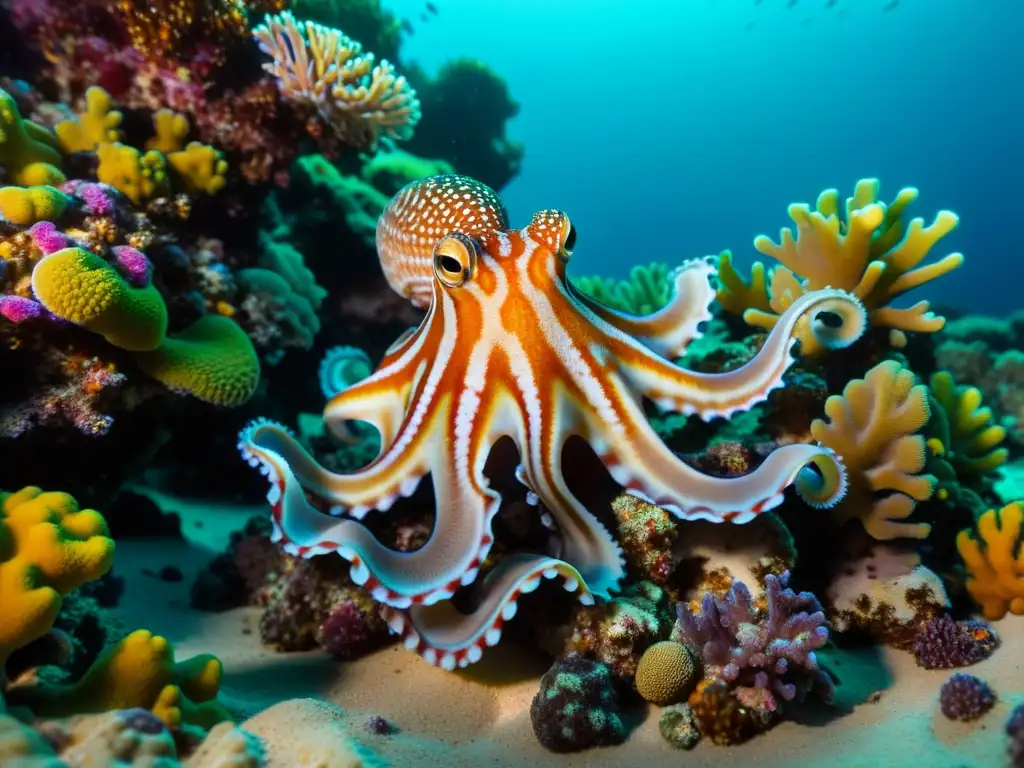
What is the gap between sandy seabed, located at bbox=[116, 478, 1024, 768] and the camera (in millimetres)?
2830

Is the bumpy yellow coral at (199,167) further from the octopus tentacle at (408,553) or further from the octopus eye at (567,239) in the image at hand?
the octopus eye at (567,239)

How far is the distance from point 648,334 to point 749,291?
7.26 feet

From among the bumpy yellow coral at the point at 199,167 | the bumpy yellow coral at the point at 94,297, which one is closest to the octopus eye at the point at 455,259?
the bumpy yellow coral at the point at 94,297

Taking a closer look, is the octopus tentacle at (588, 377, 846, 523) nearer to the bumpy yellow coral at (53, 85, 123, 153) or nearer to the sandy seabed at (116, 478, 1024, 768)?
the sandy seabed at (116, 478, 1024, 768)

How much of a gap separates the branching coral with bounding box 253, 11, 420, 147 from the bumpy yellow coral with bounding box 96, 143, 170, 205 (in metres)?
1.41

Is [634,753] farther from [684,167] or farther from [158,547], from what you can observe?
[684,167]

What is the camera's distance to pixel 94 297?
350 cm

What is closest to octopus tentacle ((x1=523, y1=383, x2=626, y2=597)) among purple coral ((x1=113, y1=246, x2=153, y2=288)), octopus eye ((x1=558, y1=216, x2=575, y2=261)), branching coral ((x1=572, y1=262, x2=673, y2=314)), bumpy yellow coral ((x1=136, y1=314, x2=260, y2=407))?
octopus eye ((x1=558, y1=216, x2=575, y2=261))

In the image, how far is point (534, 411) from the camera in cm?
323

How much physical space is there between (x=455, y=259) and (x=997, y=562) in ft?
12.9

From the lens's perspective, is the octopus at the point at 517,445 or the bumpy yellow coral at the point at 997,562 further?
the bumpy yellow coral at the point at 997,562

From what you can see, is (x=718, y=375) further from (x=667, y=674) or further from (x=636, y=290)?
(x=636, y=290)

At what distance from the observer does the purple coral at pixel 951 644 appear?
136 inches

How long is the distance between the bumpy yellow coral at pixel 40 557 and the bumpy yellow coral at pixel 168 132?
378cm
